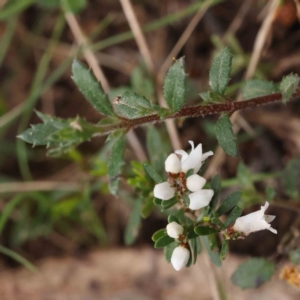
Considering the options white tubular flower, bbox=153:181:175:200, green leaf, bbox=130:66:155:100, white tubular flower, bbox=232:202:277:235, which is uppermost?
green leaf, bbox=130:66:155:100

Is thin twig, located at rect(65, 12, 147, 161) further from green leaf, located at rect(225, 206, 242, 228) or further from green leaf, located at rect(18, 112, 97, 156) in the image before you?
green leaf, located at rect(225, 206, 242, 228)

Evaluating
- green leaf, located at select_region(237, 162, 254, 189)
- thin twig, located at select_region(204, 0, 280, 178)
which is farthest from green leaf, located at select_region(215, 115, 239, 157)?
thin twig, located at select_region(204, 0, 280, 178)

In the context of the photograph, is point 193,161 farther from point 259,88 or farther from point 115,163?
point 259,88

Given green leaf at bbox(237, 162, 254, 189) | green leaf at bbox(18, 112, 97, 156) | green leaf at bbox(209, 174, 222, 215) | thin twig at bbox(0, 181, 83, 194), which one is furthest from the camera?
thin twig at bbox(0, 181, 83, 194)

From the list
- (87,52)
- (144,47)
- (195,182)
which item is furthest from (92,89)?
(87,52)

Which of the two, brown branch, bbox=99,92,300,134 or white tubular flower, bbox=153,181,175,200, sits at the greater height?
brown branch, bbox=99,92,300,134

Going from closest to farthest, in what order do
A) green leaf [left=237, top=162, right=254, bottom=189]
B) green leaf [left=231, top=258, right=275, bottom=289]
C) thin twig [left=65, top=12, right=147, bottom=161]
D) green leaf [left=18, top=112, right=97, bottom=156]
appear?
green leaf [left=18, top=112, right=97, bottom=156], green leaf [left=231, top=258, right=275, bottom=289], green leaf [left=237, top=162, right=254, bottom=189], thin twig [left=65, top=12, right=147, bottom=161]

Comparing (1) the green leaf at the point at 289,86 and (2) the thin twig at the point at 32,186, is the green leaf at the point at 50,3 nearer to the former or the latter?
(2) the thin twig at the point at 32,186

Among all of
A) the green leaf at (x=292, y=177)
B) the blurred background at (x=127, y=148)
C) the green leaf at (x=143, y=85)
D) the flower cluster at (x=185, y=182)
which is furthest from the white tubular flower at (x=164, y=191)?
the green leaf at (x=143, y=85)

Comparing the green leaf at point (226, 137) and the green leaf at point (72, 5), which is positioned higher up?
the green leaf at point (72, 5)
